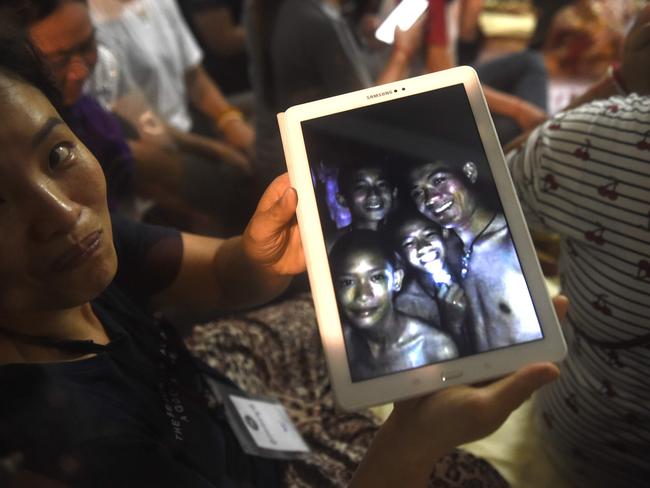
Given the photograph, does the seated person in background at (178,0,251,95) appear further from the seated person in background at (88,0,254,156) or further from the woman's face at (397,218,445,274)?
the woman's face at (397,218,445,274)

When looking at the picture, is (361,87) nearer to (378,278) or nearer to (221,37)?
(378,278)

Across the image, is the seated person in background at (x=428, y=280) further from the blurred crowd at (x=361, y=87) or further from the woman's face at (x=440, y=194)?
the blurred crowd at (x=361, y=87)

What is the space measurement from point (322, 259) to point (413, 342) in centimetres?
11

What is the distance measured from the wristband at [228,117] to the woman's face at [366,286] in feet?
3.13

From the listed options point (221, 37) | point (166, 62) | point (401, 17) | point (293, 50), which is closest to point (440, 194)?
point (401, 17)

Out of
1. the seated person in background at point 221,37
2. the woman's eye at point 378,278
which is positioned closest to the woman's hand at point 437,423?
the woman's eye at point 378,278

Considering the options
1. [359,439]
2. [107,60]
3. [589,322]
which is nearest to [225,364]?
[359,439]

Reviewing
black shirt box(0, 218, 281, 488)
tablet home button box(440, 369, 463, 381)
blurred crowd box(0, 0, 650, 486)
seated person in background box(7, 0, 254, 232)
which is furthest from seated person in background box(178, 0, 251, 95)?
tablet home button box(440, 369, 463, 381)

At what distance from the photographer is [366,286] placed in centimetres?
50

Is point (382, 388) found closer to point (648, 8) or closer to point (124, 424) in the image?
point (124, 424)

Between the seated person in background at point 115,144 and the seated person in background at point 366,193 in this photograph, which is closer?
the seated person in background at point 366,193

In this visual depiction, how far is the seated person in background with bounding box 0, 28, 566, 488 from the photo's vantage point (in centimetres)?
42

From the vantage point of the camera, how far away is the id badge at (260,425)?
0.66m

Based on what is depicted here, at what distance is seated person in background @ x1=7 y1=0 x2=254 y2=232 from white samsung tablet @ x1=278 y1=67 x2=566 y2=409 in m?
0.16
